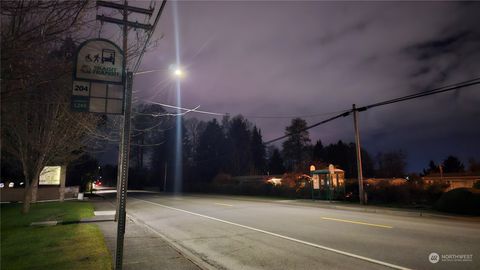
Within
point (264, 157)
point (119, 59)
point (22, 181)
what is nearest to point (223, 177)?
point (22, 181)

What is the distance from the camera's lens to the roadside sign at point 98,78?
17.0ft

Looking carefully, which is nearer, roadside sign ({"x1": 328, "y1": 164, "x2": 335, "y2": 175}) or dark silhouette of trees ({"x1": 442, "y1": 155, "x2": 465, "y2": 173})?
roadside sign ({"x1": 328, "y1": 164, "x2": 335, "y2": 175})

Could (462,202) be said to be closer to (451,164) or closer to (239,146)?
(239,146)

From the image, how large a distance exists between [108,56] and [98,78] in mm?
432

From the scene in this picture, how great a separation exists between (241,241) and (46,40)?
296 inches

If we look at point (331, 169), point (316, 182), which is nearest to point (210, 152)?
point (316, 182)

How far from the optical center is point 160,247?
28.7 feet

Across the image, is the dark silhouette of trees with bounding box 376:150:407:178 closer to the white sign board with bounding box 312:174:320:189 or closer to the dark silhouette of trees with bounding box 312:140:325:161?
the dark silhouette of trees with bounding box 312:140:325:161

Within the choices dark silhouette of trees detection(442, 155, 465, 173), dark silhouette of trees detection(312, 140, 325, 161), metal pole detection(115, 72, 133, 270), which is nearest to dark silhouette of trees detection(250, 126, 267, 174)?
dark silhouette of trees detection(312, 140, 325, 161)

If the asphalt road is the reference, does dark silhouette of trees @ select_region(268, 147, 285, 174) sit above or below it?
above

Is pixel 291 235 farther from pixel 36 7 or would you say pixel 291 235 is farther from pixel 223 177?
pixel 223 177

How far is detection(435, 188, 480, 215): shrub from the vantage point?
52.7ft

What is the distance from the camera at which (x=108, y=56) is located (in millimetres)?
5535

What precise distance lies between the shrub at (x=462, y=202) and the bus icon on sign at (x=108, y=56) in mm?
17774
